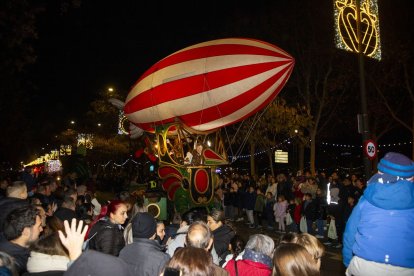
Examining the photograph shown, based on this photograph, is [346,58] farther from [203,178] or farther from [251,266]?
[251,266]

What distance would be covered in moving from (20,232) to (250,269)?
2.33 metres

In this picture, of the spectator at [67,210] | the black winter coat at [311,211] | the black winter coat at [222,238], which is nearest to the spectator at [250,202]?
the black winter coat at [311,211]

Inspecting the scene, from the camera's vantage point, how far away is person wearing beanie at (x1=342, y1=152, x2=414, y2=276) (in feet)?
9.75

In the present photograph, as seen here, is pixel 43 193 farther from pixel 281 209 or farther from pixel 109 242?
pixel 281 209

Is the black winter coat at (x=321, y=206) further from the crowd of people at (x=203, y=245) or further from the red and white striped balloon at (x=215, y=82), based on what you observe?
the crowd of people at (x=203, y=245)

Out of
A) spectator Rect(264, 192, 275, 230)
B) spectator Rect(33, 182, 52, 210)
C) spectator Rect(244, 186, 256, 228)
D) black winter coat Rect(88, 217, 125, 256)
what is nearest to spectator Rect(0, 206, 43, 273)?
black winter coat Rect(88, 217, 125, 256)

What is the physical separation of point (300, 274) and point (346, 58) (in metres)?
23.4

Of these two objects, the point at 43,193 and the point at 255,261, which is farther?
the point at 43,193

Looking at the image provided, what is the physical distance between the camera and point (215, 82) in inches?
366

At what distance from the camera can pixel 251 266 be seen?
3598mm

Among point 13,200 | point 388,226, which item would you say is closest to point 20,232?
point 13,200

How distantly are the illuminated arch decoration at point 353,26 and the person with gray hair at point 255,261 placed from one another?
10743mm

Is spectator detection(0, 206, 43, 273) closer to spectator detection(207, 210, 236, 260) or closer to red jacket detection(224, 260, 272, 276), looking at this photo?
red jacket detection(224, 260, 272, 276)

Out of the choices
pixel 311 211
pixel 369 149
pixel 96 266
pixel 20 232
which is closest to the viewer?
pixel 96 266
